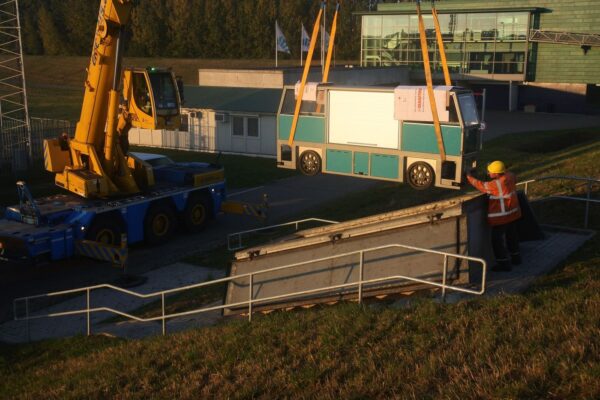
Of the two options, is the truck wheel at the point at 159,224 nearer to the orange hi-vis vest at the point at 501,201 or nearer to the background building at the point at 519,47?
the orange hi-vis vest at the point at 501,201

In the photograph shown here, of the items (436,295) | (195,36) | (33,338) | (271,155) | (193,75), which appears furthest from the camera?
(195,36)

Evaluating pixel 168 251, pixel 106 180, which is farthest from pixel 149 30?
pixel 168 251

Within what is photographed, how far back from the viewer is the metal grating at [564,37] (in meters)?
47.7

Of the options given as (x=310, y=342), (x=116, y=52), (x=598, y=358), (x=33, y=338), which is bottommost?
(x=33, y=338)

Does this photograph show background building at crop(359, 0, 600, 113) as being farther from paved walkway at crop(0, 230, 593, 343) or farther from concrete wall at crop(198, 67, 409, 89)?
paved walkway at crop(0, 230, 593, 343)

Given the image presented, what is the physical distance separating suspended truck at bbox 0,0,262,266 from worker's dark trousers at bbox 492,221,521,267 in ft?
27.8

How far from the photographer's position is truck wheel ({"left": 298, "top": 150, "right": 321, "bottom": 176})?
15375 mm

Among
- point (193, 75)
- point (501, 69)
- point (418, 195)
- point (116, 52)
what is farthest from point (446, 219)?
point (193, 75)

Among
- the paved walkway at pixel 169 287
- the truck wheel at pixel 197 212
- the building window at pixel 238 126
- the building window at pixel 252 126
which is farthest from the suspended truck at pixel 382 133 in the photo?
the building window at pixel 238 126

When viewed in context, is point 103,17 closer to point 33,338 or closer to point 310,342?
point 33,338

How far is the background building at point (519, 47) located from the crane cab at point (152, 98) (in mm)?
37275

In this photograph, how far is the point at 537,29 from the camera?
49688mm

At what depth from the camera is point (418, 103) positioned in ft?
44.5

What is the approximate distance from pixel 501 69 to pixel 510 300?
45.6 meters
